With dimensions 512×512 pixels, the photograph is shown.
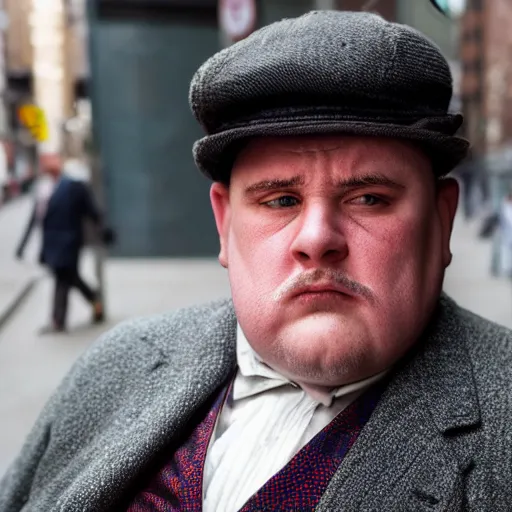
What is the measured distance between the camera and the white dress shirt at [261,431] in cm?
147

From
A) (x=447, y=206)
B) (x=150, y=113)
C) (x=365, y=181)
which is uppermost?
(x=365, y=181)

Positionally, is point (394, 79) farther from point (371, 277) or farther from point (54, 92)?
point (54, 92)

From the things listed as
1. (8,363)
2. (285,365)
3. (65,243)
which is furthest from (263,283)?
(65,243)

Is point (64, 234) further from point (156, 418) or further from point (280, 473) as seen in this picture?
→ point (280, 473)

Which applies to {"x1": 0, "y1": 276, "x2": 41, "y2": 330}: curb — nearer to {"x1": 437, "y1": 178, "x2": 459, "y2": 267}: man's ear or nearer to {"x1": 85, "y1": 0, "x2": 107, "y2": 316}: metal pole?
{"x1": 85, "y1": 0, "x2": 107, "y2": 316}: metal pole

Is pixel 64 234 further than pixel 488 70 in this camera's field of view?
Yes

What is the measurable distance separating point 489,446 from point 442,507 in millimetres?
149

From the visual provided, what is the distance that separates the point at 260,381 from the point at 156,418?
25 centimetres

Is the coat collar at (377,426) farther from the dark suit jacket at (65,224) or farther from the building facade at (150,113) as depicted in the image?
the building facade at (150,113)

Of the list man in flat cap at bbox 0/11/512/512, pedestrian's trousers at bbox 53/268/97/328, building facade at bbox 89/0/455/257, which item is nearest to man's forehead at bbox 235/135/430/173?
man in flat cap at bbox 0/11/512/512

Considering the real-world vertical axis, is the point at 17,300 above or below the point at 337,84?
below

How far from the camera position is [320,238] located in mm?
1330

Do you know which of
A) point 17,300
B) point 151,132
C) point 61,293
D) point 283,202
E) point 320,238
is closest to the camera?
point 320,238

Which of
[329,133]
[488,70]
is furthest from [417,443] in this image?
[488,70]
